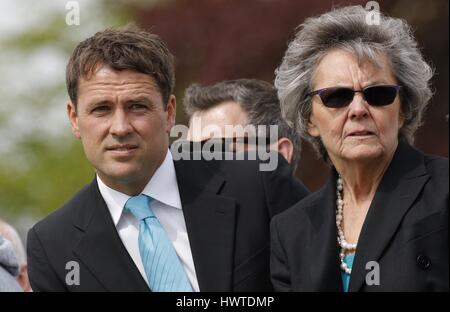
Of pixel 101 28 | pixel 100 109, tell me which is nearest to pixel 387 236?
pixel 100 109

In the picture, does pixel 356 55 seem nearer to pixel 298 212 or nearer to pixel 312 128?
pixel 312 128

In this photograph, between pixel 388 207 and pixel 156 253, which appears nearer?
pixel 388 207

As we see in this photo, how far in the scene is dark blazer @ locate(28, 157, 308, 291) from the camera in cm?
458

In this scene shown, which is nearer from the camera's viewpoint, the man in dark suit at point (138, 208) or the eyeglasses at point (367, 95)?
the eyeglasses at point (367, 95)

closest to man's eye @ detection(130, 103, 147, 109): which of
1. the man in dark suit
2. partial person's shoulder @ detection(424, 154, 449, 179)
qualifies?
the man in dark suit

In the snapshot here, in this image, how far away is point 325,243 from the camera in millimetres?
4488

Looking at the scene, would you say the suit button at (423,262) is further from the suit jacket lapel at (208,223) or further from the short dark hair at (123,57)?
the short dark hair at (123,57)

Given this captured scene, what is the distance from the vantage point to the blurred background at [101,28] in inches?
457

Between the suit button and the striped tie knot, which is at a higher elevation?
the striped tie knot

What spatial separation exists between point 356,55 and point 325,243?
0.86 metres

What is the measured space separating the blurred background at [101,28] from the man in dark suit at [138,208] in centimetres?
380

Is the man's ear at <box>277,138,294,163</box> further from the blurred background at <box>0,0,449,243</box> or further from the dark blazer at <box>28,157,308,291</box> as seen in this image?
the blurred background at <box>0,0,449,243</box>

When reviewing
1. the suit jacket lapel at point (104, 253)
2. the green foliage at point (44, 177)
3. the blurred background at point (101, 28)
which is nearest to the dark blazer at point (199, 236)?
the suit jacket lapel at point (104, 253)

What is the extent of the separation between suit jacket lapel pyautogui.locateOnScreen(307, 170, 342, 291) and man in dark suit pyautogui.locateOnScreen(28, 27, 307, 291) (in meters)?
0.29
